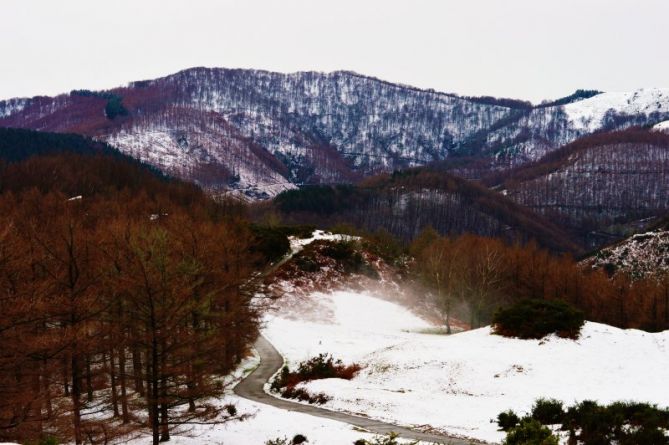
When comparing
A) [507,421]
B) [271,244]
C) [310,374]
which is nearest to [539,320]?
[507,421]

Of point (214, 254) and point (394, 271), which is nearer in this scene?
point (214, 254)

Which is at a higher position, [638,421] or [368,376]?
[638,421]

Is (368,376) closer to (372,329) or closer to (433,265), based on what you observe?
(372,329)

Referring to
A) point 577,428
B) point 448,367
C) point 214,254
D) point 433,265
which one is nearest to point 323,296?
point 433,265

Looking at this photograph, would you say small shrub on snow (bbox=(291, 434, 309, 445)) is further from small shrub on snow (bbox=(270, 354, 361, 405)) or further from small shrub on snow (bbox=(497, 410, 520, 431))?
small shrub on snow (bbox=(270, 354, 361, 405))

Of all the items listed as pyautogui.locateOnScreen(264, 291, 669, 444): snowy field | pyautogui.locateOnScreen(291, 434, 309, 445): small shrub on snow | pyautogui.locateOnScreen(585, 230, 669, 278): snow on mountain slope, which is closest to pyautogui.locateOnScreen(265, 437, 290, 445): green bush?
pyautogui.locateOnScreen(291, 434, 309, 445): small shrub on snow

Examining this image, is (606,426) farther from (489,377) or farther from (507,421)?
(489,377)

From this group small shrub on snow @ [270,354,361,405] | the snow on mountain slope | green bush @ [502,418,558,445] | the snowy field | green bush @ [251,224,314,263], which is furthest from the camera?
the snow on mountain slope

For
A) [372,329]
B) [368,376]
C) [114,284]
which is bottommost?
[372,329]
